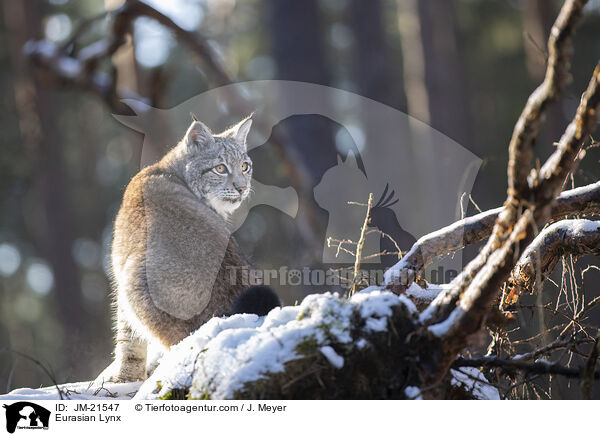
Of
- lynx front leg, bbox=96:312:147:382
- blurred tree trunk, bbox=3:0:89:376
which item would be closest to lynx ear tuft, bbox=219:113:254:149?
lynx front leg, bbox=96:312:147:382

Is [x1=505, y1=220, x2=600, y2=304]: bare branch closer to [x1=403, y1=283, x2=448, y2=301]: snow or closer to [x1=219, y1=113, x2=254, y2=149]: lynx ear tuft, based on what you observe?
[x1=403, y1=283, x2=448, y2=301]: snow

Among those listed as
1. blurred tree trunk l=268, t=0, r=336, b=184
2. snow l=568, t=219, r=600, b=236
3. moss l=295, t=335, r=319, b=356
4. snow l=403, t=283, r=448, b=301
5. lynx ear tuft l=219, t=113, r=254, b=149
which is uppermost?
blurred tree trunk l=268, t=0, r=336, b=184

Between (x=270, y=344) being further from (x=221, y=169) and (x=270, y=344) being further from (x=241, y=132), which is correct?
(x=241, y=132)

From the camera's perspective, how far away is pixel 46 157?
13367mm

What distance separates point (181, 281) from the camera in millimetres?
2934

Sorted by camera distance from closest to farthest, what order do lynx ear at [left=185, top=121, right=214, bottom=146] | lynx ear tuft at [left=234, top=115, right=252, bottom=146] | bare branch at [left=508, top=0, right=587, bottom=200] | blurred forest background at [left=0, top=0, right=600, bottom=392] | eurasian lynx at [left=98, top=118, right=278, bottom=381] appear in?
1. bare branch at [left=508, top=0, right=587, bottom=200]
2. eurasian lynx at [left=98, top=118, right=278, bottom=381]
3. lynx ear at [left=185, top=121, right=214, bottom=146]
4. lynx ear tuft at [left=234, top=115, right=252, bottom=146]
5. blurred forest background at [left=0, top=0, right=600, bottom=392]

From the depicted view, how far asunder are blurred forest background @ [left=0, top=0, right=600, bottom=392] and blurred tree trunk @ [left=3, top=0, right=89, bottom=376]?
36 millimetres

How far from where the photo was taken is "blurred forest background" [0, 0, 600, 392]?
7.57 metres

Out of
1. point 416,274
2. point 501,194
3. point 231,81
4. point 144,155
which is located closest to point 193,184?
point 416,274

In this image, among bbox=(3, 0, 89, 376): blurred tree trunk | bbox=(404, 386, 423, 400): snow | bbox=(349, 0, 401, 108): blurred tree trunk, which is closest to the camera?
bbox=(404, 386, 423, 400): snow

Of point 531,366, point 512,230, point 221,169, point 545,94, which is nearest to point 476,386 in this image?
point 531,366

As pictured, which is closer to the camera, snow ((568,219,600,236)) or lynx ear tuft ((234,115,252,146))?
snow ((568,219,600,236))
